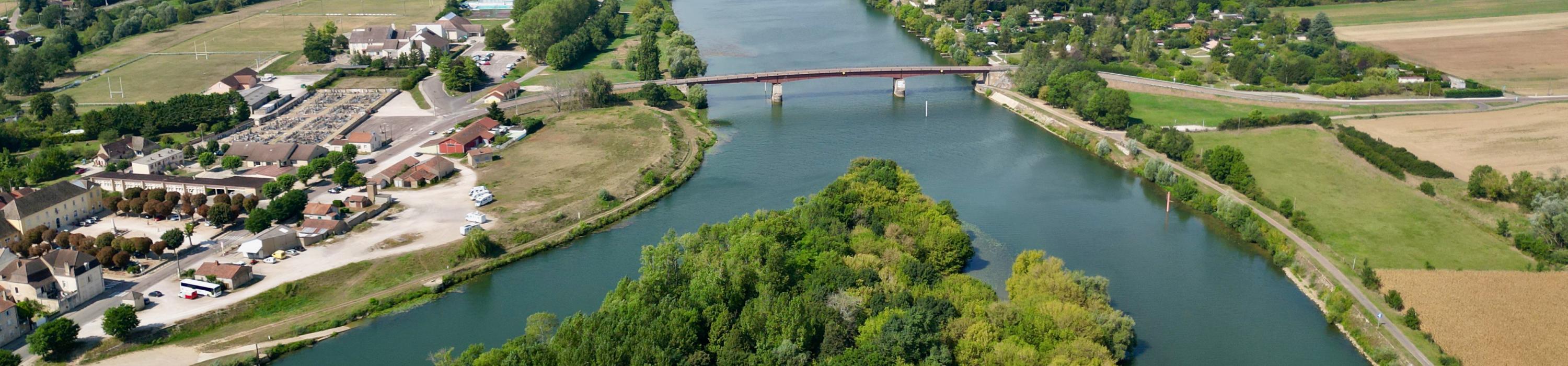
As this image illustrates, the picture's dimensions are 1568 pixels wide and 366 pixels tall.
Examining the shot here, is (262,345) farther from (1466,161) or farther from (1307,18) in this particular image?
(1307,18)

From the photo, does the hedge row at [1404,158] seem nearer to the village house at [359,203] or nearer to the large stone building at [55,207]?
the village house at [359,203]

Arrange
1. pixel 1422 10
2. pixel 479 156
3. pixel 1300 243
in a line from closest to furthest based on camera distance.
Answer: pixel 1300 243 → pixel 479 156 → pixel 1422 10

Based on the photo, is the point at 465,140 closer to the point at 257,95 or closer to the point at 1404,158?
the point at 257,95

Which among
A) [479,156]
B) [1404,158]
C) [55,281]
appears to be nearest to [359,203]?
[479,156]

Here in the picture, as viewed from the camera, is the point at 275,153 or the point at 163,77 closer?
the point at 275,153

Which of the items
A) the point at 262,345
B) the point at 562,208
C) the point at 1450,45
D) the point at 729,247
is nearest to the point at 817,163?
the point at 562,208

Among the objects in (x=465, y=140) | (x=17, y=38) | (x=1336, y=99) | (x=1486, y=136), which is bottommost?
(x=465, y=140)

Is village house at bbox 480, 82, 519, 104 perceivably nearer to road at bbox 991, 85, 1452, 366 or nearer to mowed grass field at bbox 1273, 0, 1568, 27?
road at bbox 991, 85, 1452, 366
